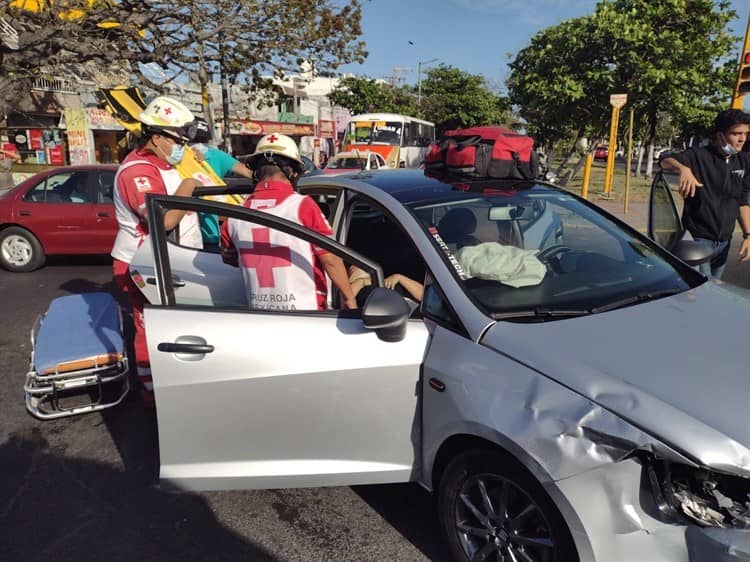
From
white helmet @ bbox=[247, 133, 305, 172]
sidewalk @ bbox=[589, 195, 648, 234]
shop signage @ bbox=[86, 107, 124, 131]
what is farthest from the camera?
shop signage @ bbox=[86, 107, 124, 131]

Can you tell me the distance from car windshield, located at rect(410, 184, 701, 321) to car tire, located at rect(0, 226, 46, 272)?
7395 mm

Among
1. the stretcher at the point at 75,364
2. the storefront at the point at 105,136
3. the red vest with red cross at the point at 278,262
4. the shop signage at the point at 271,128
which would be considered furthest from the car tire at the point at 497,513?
the shop signage at the point at 271,128

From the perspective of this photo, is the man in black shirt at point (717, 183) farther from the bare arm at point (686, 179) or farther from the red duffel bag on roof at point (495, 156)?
the red duffel bag on roof at point (495, 156)

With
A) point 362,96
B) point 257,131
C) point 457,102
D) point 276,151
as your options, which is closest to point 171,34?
point 276,151

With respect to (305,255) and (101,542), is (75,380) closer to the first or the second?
(101,542)

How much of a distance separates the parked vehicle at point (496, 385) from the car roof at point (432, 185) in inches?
1.0

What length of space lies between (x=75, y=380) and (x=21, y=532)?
1054 mm

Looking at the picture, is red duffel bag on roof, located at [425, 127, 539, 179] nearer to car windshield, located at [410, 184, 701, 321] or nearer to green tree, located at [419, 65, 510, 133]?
car windshield, located at [410, 184, 701, 321]

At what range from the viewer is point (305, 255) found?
270cm

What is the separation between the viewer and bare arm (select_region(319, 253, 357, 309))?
2.62 meters

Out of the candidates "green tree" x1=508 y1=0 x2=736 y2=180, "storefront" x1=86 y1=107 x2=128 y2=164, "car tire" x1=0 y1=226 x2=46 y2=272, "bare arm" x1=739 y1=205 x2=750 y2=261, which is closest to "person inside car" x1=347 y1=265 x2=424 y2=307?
"bare arm" x1=739 y1=205 x2=750 y2=261

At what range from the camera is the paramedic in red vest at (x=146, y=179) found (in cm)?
337

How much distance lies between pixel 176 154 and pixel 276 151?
4.25ft

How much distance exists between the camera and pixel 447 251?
8.07 feet
